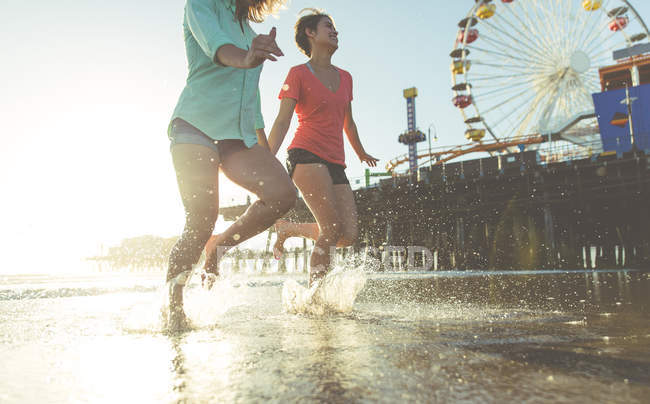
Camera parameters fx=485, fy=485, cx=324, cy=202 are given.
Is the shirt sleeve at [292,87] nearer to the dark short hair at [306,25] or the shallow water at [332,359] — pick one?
the dark short hair at [306,25]

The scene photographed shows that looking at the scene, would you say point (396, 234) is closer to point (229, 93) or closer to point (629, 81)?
point (629, 81)

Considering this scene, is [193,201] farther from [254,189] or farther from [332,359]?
[332,359]

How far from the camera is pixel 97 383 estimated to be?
1.17 metres

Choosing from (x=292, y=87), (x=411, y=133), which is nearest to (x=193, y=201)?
(x=292, y=87)

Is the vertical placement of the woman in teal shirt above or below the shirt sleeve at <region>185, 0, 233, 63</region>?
below

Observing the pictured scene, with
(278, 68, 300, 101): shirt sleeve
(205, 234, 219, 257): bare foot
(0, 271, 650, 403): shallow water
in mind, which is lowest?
(0, 271, 650, 403): shallow water

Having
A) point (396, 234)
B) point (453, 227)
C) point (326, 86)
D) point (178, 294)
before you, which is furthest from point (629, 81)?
point (178, 294)

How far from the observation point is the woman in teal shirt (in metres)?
2.17

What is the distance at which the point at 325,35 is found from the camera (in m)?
3.54

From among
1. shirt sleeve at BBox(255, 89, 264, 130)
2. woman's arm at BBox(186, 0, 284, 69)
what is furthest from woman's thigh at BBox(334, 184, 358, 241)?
woman's arm at BBox(186, 0, 284, 69)

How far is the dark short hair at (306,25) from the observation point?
11.9 feet

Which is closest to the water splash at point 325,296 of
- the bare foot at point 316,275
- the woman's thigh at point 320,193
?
the bare foot at point 316,275

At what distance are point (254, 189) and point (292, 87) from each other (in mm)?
1254

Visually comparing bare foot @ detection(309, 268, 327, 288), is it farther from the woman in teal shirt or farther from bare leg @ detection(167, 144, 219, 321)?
bare leg @ detection(167, 144, 219, 321)
